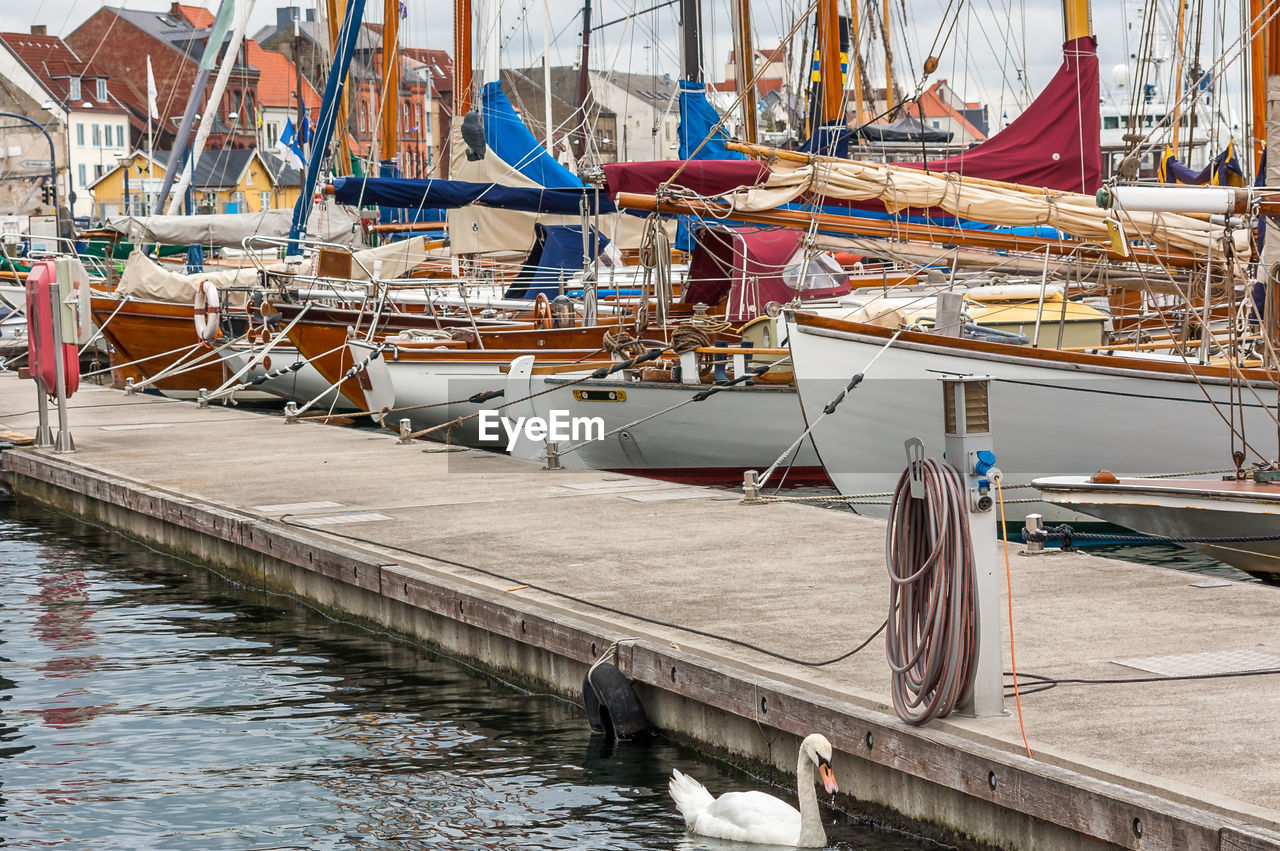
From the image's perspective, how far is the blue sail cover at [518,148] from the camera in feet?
80.2

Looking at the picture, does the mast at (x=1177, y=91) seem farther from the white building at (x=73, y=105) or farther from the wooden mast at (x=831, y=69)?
the white building at (x=73, y=105)

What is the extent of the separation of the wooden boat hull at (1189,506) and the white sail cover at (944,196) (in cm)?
504

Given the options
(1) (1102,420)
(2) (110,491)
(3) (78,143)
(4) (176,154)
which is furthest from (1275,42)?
(3) (78,143)

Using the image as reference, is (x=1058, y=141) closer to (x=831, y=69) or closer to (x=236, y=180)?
(x=831, y=69)

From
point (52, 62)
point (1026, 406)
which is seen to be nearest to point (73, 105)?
point (52, 62)

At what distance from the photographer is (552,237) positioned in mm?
25031

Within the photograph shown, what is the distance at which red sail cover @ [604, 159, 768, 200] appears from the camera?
1619cm

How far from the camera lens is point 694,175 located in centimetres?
1634

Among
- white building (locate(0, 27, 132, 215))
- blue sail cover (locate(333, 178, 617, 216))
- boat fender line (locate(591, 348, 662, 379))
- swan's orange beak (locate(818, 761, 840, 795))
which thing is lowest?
→ swan's orange beak (locate(818, 761, 840, 795))

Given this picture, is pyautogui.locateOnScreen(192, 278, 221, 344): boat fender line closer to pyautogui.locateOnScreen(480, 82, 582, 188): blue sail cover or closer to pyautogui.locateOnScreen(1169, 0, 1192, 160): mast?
pyautogui.locateOnScreen(480, 82, 582, 188): blue sail cover

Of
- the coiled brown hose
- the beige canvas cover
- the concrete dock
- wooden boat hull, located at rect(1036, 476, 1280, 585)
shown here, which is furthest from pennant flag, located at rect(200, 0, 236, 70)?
the coiled brown hose

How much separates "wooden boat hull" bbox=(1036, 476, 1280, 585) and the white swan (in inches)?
174

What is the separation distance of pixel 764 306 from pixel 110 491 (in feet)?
24.0

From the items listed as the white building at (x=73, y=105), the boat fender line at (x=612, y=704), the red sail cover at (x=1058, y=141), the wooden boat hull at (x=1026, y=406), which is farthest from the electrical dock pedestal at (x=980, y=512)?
the white building at (x=73, y=105)
